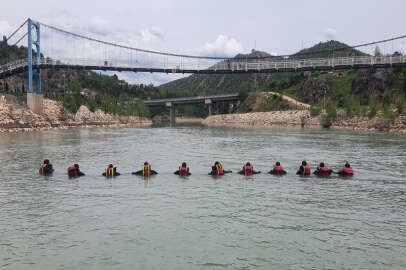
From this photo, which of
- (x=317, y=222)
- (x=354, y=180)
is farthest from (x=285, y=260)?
(x=354, y=180)

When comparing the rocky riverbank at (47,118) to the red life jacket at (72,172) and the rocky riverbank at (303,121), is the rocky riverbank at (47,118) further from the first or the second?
the red life jacket at (72,172)

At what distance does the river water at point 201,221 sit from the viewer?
13625mm

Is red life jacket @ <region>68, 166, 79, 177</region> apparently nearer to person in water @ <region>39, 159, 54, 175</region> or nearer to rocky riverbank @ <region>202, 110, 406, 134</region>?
person in water @ <region>39, 159, 54, 175</region>

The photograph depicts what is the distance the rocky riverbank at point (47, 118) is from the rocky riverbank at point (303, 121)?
5284 centimetres

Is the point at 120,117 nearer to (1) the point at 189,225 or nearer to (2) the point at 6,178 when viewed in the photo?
(2) the point at 6,178

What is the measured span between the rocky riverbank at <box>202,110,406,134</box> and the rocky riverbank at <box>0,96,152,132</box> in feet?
173

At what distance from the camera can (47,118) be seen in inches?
4026

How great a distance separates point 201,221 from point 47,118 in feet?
308

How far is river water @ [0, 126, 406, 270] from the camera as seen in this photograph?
13.6 m

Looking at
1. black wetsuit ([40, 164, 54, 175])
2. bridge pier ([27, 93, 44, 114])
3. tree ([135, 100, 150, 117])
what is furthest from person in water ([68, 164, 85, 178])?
tree ([135, 100, 150, 117])

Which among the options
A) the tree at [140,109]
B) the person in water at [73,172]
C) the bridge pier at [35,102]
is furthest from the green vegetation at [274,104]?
the person in water at [73,172]

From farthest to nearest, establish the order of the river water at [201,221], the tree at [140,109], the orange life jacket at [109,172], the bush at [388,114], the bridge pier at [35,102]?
the tree at [140,109], the bridge pier at [35,102], the bush at [388,114], the orange life jacket at [109,172], the river water at [201,221]

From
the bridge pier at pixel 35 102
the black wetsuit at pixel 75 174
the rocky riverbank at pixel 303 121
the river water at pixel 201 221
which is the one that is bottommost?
the river water at pixel 201 221

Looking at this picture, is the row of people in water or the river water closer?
the river water
